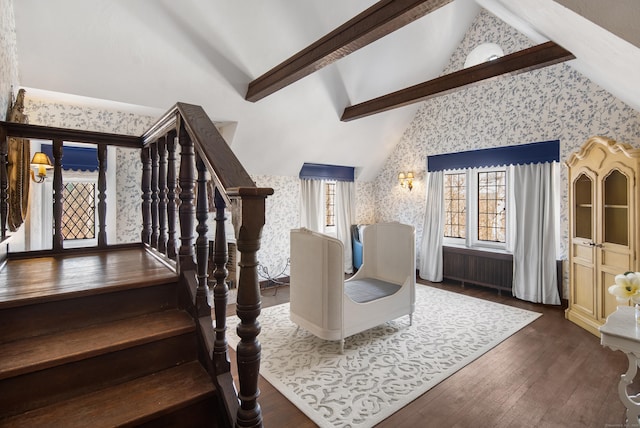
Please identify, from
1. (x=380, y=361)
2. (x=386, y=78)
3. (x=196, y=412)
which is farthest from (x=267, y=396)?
(x=386, y=78)

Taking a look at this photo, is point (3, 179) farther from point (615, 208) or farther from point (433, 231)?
point (433, 231)

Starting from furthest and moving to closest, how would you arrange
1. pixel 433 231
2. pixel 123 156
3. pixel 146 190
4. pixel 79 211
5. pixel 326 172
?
pixel 326 172
pixel 433 231
pixel 123 156
pixel 79 211
pixel 146 190

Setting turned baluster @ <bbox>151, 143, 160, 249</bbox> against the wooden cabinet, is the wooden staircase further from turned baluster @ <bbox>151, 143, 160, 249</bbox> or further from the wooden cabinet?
the wooden cabinet

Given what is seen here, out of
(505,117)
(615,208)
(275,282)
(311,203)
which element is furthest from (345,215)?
(615,208)

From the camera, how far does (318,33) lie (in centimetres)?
371

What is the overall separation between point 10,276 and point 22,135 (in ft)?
2.69

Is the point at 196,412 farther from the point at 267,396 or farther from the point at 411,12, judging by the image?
the point at 411,12

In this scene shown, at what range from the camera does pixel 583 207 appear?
12.2 feet

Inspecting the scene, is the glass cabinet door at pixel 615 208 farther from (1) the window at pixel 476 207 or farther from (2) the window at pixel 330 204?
(2) the window at pixel 330 204

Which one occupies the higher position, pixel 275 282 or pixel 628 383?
pixel 628 383

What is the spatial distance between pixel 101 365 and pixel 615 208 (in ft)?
14.5

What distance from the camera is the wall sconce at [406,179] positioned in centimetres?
609

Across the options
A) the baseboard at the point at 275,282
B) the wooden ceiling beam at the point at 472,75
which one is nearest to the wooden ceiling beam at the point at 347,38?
the wooden ceiling beam at the point at 472,75

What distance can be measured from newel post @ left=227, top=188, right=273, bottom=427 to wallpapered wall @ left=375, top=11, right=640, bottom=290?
4.62m
